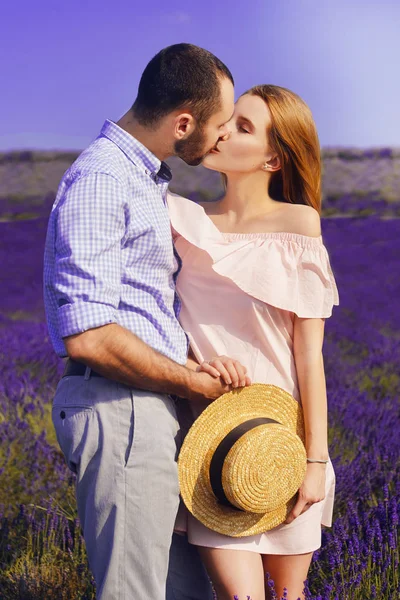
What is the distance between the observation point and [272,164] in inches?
Answer: 90.8

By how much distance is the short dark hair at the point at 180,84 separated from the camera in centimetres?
187

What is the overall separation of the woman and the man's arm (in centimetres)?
20

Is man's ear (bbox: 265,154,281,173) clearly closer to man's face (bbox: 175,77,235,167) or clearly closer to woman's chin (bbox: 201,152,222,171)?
woman's chin (bbox: 201,152,222,171)

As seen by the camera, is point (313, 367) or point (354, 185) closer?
point (313, 367)

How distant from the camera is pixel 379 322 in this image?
24.2ft

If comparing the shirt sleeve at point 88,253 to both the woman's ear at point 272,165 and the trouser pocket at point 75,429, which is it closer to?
the trouser pocket at point 75,429

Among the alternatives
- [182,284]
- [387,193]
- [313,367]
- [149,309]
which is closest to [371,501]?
[313,367]

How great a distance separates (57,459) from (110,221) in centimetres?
230

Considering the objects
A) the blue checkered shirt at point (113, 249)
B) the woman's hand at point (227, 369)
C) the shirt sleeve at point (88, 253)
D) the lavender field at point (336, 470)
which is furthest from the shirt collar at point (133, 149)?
the lavender field at point (336, 470)

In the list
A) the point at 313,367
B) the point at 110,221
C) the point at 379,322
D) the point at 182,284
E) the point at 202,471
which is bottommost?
the point at 379,322

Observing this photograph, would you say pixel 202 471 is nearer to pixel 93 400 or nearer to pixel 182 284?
pixel 93 400

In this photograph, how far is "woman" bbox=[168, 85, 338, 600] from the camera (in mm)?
2068

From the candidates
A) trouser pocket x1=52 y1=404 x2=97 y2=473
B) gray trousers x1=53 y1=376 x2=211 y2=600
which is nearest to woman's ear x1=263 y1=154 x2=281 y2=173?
gray trousers x1=53 y1=376 x2=211 y2=600

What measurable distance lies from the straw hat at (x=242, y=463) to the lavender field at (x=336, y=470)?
40 cm
